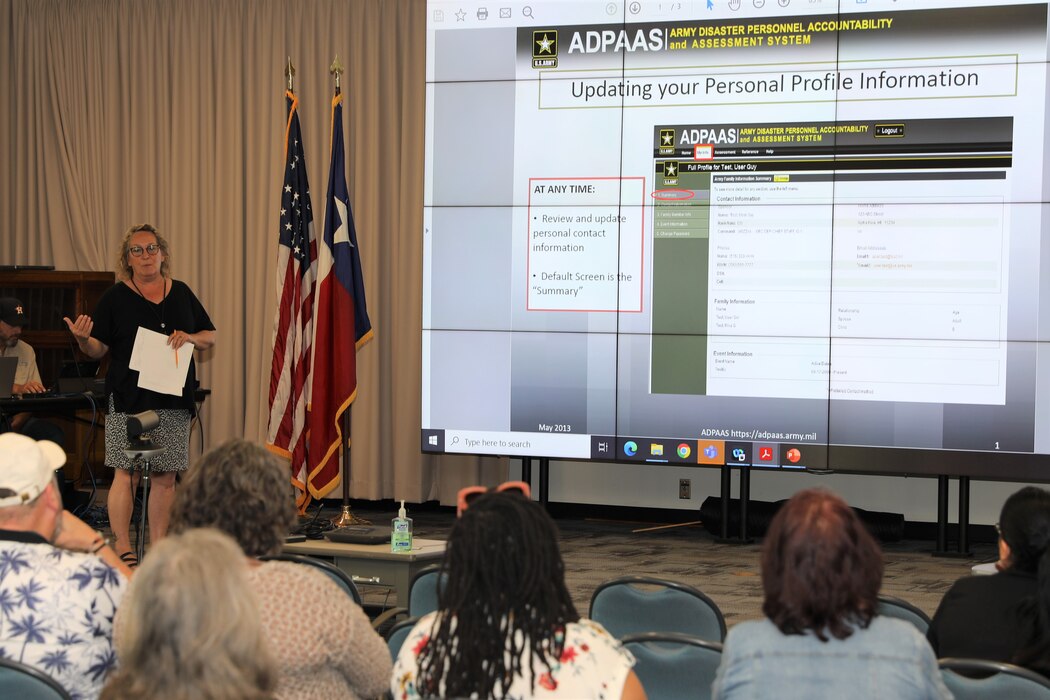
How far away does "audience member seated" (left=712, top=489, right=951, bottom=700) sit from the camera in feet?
6.49

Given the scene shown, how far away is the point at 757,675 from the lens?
201cm

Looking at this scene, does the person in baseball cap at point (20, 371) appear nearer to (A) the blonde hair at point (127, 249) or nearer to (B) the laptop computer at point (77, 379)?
(B) the laptop computer at point (77, 379)

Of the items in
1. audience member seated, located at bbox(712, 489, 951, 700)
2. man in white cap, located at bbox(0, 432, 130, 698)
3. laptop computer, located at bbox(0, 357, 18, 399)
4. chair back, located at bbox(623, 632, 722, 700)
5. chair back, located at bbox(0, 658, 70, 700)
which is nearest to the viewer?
audience member seated, located at bbox(712, 489, 951, 700)

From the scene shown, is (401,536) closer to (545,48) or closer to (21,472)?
(21,472)

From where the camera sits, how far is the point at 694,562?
21.2 feet

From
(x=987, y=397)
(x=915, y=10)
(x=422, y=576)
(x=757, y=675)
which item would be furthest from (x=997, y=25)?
(x=757, y=675)

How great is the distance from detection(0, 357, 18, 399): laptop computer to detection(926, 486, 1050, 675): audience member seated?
5.64 meters

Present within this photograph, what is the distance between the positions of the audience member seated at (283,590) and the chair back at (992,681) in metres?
1.18

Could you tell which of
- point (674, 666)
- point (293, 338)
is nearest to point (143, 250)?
point (293, 338)

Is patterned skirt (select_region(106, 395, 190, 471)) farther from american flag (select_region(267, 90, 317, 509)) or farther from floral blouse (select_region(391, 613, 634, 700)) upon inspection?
floral blouse (select_region(391, 613, 634, 700))

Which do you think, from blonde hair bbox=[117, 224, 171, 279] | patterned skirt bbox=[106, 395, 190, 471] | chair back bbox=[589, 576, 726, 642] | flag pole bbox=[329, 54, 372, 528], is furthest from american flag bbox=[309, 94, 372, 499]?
chair back bbox=[589, 576, 726, 642]

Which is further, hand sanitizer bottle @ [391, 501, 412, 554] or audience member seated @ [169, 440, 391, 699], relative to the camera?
hand sanitizer bottle @ [391, 501, 412, 554]

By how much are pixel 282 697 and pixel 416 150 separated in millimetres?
6127

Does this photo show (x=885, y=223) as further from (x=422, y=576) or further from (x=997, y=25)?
(x=422, y=576)
